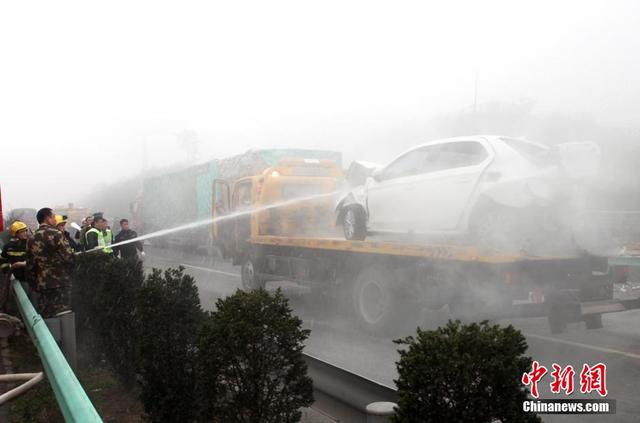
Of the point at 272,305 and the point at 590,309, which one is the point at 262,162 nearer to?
the point at 590,309

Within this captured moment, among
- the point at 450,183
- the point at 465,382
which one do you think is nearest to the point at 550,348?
the point at 450,183

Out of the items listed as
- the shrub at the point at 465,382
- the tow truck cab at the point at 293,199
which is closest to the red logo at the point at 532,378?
the shrub at the point at 465,382

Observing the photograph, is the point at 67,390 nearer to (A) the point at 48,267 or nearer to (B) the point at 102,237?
(A) the point at 48,267

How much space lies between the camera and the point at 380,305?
7.34 m

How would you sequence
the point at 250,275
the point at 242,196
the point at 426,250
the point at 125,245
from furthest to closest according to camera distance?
the point at 242,196
the point at 250,275
the point at 125,245
the point at 426,250

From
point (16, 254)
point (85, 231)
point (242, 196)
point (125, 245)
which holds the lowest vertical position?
point (125, 245)

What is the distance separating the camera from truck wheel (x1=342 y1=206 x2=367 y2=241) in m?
7.91

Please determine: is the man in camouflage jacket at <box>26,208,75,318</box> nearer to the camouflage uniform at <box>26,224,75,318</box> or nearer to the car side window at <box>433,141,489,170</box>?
the camouflage uniform at <box>26,224,75,318</box>

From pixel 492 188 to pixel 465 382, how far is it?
3.96 meters

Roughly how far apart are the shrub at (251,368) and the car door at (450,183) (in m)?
3.55

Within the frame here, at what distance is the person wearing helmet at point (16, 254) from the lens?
6393 mm

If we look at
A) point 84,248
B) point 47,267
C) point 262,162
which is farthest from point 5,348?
point 262,162

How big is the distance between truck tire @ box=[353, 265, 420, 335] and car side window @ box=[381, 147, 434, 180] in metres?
1.31

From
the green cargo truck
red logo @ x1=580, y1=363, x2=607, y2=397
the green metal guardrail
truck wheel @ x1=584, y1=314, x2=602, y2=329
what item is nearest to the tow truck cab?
the green cargo truck
